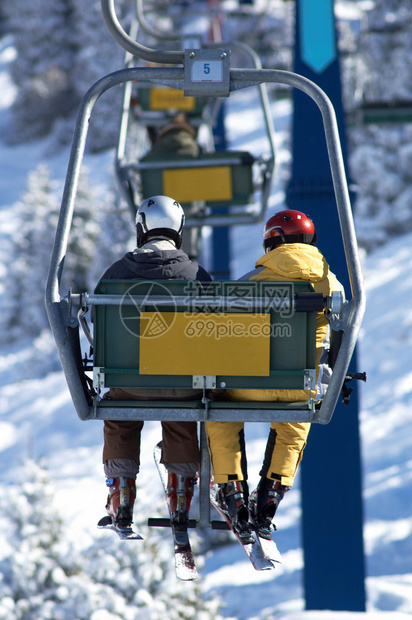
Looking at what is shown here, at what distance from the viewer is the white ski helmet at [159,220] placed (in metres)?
3.46

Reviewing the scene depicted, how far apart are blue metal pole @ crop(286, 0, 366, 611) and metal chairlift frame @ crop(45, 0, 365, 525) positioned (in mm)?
2731

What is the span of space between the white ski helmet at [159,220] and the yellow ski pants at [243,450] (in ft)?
2.55

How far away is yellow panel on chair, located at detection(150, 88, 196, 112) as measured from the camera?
28.8 ft

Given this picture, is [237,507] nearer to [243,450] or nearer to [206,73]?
[243,450]

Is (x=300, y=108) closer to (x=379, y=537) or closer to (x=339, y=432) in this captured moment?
(x=339, y=432)

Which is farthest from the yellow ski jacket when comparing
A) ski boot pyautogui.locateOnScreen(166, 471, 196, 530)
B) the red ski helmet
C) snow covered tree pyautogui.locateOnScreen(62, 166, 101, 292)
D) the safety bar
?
snow covered tree pyautogui.locateOnScreen(62, 166, 101, 292)

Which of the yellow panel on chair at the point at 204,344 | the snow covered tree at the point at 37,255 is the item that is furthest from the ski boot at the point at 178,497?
the snow covered tree at the point at 37,255

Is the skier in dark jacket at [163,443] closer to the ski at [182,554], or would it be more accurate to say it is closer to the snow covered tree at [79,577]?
the ski at [182,554]

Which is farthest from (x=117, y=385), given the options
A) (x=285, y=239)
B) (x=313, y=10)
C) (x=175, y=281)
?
(x=313, y=10)

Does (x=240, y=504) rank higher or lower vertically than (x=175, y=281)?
lower

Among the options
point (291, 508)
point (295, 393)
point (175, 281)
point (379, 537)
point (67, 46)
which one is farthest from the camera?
point (67, 46)

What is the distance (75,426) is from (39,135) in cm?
3031

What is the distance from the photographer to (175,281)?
3.07 m

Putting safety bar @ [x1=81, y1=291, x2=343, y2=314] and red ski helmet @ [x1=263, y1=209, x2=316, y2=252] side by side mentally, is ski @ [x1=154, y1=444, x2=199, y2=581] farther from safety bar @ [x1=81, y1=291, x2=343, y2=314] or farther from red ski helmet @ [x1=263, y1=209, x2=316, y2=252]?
red ski helmet @ [x1=263, y1=209, x2=316, y2=252]
